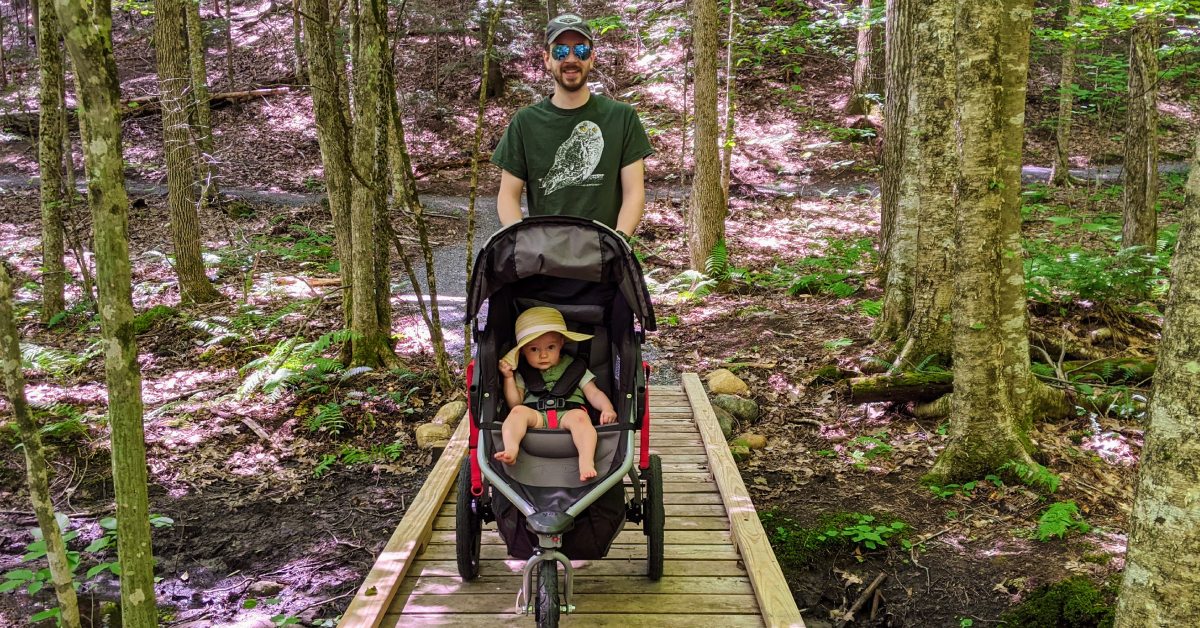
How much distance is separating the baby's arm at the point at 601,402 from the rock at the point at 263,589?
2.36m

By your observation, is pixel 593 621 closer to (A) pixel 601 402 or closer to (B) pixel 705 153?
(A) pixel 601 402

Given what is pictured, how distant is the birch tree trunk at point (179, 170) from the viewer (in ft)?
30.4

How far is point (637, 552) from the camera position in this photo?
3871 mm

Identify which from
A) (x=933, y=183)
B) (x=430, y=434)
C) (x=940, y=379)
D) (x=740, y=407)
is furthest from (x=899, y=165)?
(x=430, y=434)

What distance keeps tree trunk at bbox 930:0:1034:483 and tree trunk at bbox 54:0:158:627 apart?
13.7ft

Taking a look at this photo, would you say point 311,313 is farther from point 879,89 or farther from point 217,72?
point 217,72

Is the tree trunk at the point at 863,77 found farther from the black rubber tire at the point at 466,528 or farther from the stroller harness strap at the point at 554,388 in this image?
the black rubber tire at the point at 466,528

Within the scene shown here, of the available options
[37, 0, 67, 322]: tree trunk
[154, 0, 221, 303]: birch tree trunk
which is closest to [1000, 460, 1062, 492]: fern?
[37, 0, 67, 322]: tree trunk

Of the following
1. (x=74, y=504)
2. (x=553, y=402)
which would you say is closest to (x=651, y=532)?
(x=553, y=402)

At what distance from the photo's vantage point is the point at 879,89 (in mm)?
17859

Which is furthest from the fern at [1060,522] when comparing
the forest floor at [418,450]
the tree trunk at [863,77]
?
the tree trunk at [863,77]

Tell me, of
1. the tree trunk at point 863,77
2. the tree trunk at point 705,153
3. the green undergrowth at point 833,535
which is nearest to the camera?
the green undergrowth at point 833,535

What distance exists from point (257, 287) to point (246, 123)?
1188 cm

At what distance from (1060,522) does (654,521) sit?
7.98 ft
